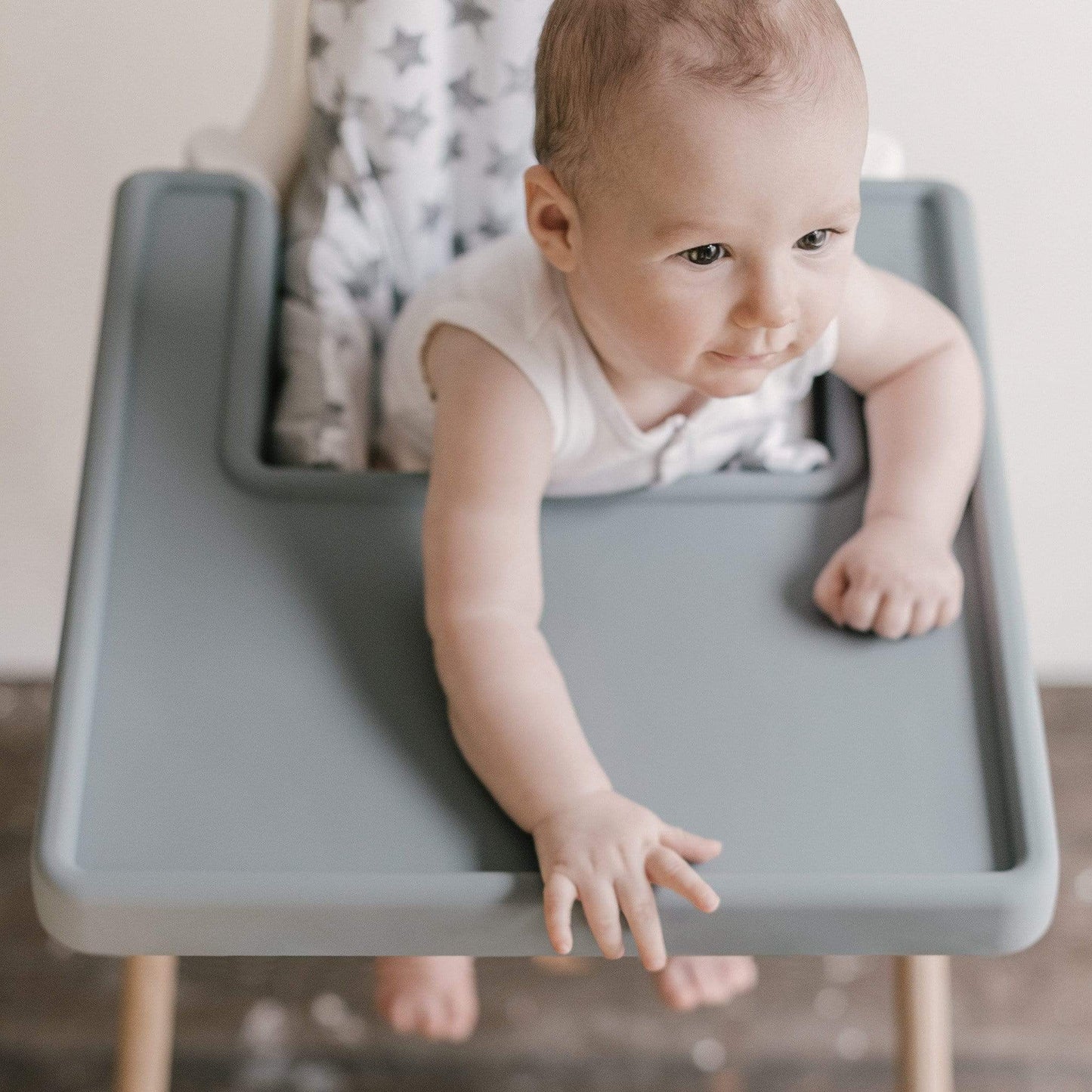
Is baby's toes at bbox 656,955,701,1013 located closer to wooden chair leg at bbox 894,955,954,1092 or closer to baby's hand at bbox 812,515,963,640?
wooden chair leg at bbox 894,955,954,1092

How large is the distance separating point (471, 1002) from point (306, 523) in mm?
457

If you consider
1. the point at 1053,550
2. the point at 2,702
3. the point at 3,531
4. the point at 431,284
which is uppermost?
the point at 431,284

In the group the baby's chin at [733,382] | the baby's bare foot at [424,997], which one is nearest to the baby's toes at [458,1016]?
the baby's bare foot at [424,997]

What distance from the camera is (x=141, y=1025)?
82 centimetres

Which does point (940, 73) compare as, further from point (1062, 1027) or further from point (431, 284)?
point (1062, 1027)

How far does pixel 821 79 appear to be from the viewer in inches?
17.6

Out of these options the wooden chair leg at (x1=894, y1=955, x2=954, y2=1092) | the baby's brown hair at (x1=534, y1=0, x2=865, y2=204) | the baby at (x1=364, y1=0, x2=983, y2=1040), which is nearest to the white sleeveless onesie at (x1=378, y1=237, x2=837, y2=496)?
the baby at (x1=364, y1=0, x2=983, y2=1040)

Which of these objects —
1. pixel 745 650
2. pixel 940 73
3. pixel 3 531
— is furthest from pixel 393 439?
pixel 3 531

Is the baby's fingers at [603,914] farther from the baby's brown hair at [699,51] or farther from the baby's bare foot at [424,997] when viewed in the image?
the baby's bare foot at [424,997]

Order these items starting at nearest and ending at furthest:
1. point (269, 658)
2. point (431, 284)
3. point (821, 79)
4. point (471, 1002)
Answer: point (821, 79) < point (269, 658) < point (431, 284) < point (471, 1002)

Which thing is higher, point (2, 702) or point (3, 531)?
point (3, 531)

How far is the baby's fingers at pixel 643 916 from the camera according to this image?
1.62 ft

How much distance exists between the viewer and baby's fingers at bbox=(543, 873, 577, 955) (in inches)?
19.3

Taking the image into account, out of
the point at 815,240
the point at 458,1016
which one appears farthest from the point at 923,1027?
the point at 815,240
